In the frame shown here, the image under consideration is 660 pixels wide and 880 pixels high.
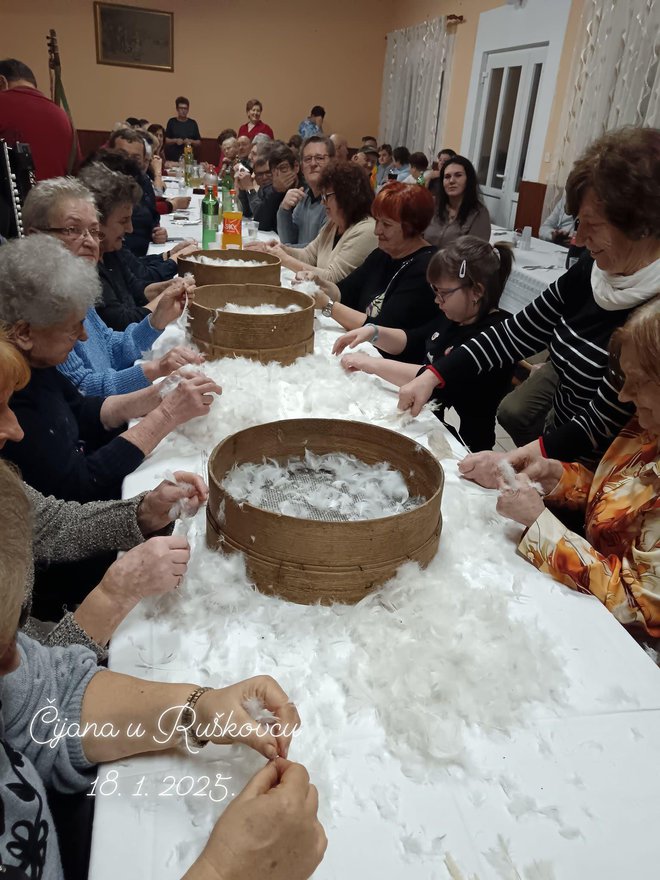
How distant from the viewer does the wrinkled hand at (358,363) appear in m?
2.13

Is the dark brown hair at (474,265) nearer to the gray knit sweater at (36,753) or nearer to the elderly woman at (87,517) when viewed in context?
the elderly woman at (87,517)

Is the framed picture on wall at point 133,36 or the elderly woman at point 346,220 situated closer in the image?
the elderly woman at point 346,220

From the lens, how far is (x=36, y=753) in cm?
87

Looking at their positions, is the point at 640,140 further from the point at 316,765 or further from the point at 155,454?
the point at 316,765

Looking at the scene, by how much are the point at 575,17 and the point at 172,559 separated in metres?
7.06

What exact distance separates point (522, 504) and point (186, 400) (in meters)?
0.87

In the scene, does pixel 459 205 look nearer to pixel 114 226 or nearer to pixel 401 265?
pixel 401 265

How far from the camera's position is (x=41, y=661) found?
91 centimetres

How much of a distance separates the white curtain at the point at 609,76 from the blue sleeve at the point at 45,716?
5489mm

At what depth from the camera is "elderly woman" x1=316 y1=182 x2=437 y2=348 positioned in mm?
2799

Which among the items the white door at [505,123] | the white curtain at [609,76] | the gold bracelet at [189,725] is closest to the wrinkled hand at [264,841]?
the gold bracelet at [189,725]

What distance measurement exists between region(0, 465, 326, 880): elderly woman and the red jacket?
146 inches

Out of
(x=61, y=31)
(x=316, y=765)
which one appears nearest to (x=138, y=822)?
(x=316, y=765)

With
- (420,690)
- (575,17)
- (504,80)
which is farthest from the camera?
(504,80)
